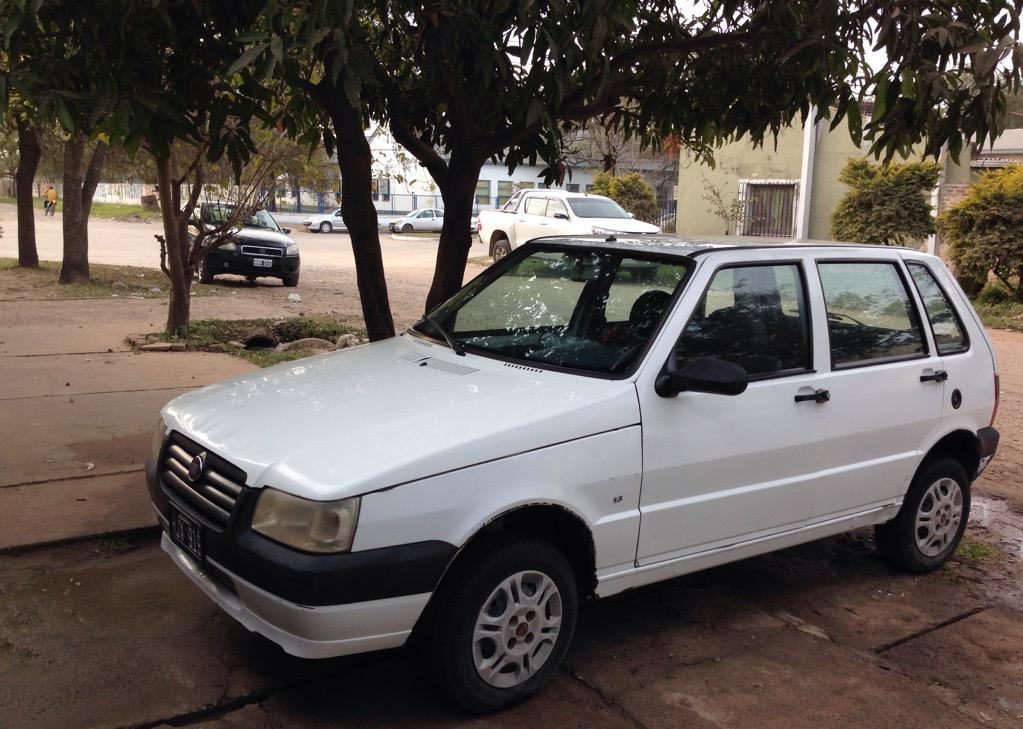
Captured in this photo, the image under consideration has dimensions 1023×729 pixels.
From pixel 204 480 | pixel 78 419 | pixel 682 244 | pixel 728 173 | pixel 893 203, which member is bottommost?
pixel 78 419

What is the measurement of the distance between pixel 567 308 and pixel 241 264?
14.2 metres

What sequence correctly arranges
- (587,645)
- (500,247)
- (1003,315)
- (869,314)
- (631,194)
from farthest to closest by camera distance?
1. (631,194)
2. (500,247)
3. (1003,315)
4. (869,314)
5. (587,645)

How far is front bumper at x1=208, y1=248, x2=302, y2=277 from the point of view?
1745 cm

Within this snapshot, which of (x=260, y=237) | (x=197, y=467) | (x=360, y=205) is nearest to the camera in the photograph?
(x=197, y=467)

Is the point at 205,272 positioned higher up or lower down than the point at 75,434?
higher up

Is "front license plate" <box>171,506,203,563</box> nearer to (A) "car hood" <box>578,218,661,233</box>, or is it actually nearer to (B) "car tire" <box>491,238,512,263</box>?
(A) "car hood" <box>578,218,661,233</box>

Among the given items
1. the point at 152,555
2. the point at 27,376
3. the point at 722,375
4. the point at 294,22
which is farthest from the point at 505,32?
the point at 27,376

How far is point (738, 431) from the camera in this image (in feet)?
13.0

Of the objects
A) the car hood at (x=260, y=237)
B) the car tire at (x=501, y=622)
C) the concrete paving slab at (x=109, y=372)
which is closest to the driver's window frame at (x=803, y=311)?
the car tire at (x=501, y=622)

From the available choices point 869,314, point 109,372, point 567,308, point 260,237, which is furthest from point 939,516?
point 260,237

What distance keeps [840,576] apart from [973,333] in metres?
1.49

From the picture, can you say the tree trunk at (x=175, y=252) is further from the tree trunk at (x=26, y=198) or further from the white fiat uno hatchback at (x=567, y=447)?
the tree trunk at (x=26, y=198)

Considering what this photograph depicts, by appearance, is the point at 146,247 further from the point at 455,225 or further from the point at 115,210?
the point at 115,210

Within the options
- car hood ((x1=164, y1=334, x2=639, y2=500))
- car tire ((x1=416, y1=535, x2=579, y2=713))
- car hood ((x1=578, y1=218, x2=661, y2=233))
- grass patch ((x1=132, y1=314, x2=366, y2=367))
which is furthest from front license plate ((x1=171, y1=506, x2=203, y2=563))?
car hood ((x1=578, y1=218, x2=661, y2=233))
